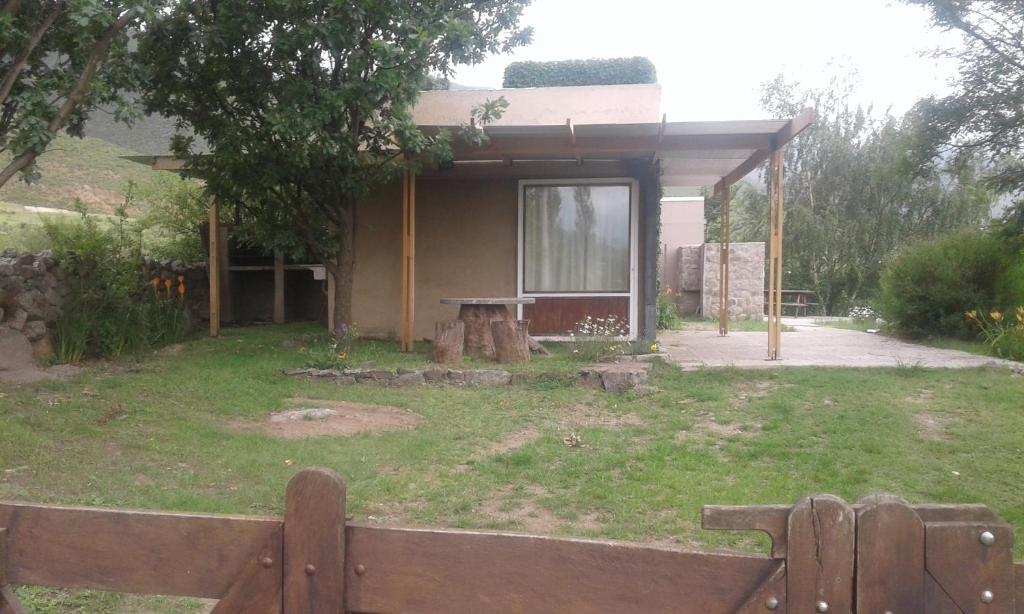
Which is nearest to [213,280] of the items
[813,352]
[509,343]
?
[509,343]

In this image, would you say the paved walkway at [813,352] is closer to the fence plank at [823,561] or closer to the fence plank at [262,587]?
the fence plank at [823,561]

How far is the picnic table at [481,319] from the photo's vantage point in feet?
32.4

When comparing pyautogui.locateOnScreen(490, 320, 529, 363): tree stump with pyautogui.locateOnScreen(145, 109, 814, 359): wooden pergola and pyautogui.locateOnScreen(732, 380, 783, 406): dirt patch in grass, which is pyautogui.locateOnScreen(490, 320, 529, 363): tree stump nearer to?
pyautogui.locateOnScreen(145, 109, 814, 359): wooden pergola

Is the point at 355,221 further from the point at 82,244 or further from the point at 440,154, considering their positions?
the point at 82,244

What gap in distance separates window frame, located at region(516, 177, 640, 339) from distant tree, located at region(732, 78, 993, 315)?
46.6 feet

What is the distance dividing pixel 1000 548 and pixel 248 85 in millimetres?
9282

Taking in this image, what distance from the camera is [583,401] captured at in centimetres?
796

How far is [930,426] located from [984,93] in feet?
24.7

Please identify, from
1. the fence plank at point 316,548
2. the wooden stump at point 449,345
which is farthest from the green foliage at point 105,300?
the fence plank at point 316,548

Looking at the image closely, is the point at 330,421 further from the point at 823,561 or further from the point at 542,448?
the point at 823,561

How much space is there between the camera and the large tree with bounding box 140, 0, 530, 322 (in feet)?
27.5

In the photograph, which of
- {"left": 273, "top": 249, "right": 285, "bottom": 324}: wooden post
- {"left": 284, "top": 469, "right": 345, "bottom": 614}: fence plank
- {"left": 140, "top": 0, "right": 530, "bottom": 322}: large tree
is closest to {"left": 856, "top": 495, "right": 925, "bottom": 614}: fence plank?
{"left": 284, "top": 469, "right": 345, "bottom": 614}: fence plank

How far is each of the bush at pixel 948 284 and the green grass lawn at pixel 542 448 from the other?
11.4 feet

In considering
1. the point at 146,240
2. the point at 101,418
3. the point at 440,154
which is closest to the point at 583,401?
the point at 440,154
